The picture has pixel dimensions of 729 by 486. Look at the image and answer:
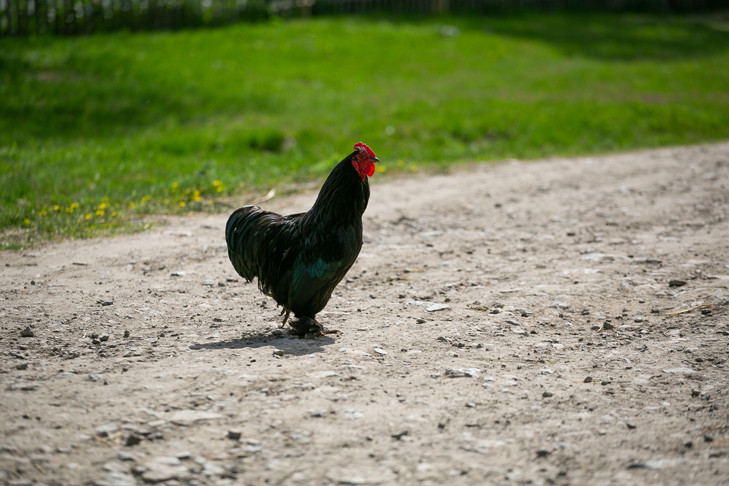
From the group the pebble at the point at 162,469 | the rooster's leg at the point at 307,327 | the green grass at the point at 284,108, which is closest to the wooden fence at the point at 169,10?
the green grass at the point at 284,108

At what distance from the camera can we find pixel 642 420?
4.51m

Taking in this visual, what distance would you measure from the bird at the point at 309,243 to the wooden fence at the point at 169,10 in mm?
14980

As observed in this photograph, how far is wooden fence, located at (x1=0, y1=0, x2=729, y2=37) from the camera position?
18.3m

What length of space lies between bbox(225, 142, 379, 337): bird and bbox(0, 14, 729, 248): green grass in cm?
339

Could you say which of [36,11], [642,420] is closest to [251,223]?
[642,420]

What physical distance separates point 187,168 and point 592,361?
7915mm

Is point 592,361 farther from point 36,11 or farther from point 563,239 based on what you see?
Answer: point 36,11

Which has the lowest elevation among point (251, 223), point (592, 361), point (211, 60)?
point (592, 361)

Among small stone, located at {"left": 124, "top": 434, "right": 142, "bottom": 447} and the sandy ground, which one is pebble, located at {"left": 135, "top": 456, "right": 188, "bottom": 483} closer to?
the sandy ground

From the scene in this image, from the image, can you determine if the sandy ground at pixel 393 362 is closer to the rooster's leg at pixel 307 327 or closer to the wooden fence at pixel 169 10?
the rooster's leg at pixel 307 327

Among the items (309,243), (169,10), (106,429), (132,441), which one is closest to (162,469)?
(132,441)

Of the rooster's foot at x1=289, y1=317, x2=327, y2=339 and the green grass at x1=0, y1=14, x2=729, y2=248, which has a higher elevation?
the green grass at x1=0, y1=14, x2=729, y2=248

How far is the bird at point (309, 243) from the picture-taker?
554cm

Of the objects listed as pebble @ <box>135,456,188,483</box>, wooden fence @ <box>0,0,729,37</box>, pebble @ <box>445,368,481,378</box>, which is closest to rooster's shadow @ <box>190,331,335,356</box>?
pebble @ <box>445,368,481,378</box>
